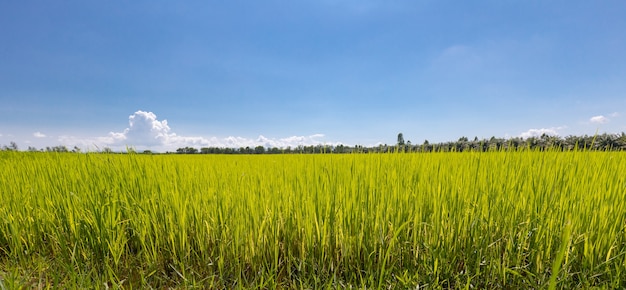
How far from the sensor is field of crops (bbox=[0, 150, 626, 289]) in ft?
4.76

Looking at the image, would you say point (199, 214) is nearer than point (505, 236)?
No

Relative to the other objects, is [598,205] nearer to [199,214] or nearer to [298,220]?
[298,220]

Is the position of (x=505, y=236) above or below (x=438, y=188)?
below

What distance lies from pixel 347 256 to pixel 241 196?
2.70 ft

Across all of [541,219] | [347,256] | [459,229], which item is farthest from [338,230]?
[541,219]

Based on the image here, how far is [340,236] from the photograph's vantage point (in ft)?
5.05

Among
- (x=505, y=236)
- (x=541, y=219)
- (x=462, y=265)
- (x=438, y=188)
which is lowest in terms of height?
(x=462, y=265)

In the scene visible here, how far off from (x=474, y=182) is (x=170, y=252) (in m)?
1.97

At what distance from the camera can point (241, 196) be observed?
195 centimetres

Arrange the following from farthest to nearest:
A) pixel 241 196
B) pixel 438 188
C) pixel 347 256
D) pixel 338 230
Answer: pixel 241 196 < pixel 438 188 < pixel 338 230 < pixel 347 256

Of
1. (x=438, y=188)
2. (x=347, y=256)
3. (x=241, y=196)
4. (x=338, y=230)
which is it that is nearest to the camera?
(x=347, y=256)

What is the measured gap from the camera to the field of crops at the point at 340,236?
145 centimetres

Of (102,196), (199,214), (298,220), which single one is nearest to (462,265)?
(298,220)

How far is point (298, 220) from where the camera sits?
1652 millimetres
